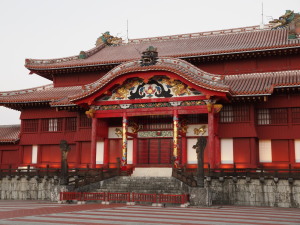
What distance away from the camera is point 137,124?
28.5 metres

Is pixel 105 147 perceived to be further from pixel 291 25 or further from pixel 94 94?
pixel 291 25

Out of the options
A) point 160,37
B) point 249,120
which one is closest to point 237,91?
point 249,120

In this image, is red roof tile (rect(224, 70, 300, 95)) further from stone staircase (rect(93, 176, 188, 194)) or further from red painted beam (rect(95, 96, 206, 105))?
stone staircase (rect(93, 176, 188, 194))

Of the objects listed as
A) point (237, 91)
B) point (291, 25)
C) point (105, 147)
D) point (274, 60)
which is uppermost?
point (291, 25)

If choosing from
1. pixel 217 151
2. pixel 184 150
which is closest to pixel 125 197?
pixel 184 150

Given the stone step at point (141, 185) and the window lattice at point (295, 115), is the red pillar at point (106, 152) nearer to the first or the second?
→ the stone step at point (141, 185)

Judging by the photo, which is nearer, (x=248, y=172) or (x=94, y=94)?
(x=248, y=172)

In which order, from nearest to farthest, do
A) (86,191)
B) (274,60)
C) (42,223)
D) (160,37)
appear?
1. (42,223)
2. (86,191)
3. (274,60)
4. (160,37)

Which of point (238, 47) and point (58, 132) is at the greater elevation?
point (238, 47)

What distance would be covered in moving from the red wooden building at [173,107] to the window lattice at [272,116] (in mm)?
67

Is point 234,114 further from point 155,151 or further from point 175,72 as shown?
point 155,151

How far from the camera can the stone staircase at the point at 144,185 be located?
20.9 meters

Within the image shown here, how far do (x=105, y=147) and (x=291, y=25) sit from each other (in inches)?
715

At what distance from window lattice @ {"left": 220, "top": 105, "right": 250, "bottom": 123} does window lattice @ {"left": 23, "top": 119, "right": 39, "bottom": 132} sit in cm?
1562
